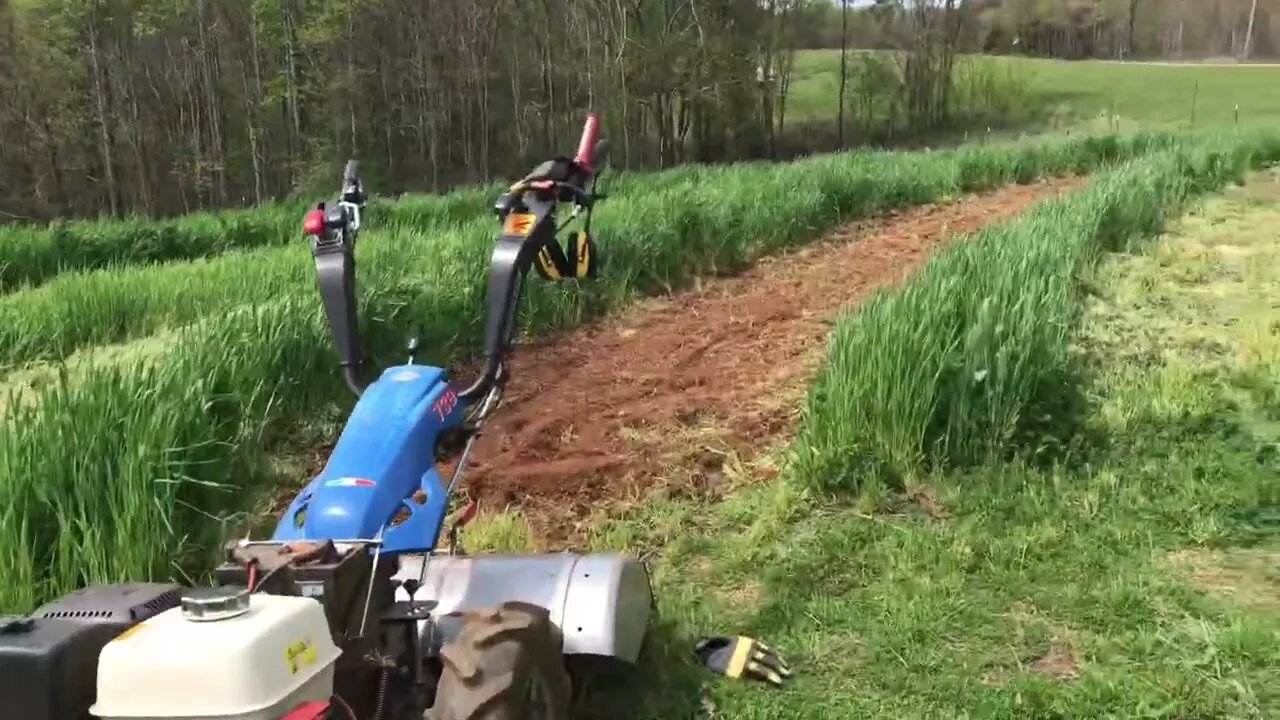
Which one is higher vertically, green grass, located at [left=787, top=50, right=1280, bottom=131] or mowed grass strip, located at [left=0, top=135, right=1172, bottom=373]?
green grass, located at [left=787, top=50, right=1280, bottom=131]

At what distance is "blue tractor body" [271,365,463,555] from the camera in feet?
6.26

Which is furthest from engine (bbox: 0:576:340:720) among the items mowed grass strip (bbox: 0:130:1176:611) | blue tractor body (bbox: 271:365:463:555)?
mowed grass strip (bbox: 0:130:1176:611)

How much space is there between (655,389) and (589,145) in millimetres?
1976

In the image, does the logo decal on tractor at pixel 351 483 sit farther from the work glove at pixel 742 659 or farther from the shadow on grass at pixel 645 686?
the work glove at pixel 742 659

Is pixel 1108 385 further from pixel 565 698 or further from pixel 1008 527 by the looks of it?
pixel 565 698

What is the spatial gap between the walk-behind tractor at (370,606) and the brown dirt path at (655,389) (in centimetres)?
105

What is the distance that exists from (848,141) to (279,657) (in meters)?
37.9

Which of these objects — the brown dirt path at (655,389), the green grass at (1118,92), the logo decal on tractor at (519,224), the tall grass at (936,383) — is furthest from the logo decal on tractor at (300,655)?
the green grass at (1118,92)

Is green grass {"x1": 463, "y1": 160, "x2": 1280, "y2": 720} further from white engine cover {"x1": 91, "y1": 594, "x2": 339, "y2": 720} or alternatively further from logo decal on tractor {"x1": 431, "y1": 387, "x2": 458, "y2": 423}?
white engine cover {"x1": 91, "y1": 594, "x2": 339, "y2": 720}

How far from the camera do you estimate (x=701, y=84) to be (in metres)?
31.6

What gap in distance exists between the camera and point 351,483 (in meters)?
1.94

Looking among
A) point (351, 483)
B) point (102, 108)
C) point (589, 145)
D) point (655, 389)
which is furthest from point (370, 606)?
point (102, 108)

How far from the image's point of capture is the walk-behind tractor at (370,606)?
129 centimetres

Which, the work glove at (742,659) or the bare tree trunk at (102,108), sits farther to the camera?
the bare tree trunk at (102,108)
